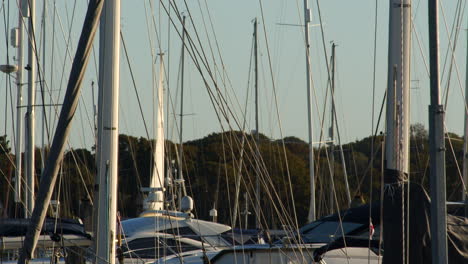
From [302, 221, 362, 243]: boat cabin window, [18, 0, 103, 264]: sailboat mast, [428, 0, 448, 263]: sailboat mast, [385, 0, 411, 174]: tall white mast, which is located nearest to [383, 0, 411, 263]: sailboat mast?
[385, 0, 411, 174]: tall white mast

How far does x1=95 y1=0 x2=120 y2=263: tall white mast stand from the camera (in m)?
7.51

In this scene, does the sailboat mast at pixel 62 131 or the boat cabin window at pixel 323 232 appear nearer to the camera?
the sailboat mast at pixel 62 131

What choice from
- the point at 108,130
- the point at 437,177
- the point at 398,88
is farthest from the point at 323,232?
the point at 437,177

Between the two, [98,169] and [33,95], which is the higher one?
[33,95]

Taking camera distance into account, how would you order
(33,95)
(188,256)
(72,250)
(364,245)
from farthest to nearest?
(33,95)
(188,256)
(364,245)
(72,250)

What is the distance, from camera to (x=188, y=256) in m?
13.7

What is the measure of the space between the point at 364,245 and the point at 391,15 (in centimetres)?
323

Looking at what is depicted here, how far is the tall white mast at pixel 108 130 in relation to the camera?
751 centimetres

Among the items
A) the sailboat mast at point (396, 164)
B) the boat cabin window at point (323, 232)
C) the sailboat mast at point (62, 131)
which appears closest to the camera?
the sailboat mast at point (62, 131)

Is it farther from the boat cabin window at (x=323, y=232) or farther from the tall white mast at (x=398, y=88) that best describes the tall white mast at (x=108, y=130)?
the boat cabin window at (x=323, y=232)

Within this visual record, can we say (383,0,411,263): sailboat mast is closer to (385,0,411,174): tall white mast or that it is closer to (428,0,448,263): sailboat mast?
(385,0,411,174): tall white mast

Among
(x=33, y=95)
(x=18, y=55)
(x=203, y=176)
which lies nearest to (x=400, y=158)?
(x=33, y=95)

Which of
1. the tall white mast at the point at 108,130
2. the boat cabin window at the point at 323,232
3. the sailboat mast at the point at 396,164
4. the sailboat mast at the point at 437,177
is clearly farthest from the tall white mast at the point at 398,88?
the boat cabin window at the point at 323,232

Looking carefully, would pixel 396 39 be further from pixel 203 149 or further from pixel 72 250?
pixel 203 149
